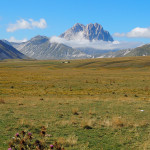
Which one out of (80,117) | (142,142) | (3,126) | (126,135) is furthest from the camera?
(80,117)

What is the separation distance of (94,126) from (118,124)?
1.59 m

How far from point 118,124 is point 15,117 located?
7.65 meters

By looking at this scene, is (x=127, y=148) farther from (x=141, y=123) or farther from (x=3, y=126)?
(x=3, y=126)

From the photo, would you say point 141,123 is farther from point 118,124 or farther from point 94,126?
point 94,126

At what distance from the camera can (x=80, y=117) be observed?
1645 centimetres

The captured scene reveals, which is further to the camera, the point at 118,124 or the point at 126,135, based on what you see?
the point at 118,124

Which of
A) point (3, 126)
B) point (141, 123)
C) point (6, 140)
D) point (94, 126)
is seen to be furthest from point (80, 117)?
point (6, 140)

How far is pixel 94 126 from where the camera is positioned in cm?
1373

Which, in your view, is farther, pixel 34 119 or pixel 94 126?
pixel 34 119

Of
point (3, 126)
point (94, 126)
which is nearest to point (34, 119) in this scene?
point (3, 126)

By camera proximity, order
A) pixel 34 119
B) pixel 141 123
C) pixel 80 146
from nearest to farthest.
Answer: pixel 80 146 → pixel 141 123 → pixel 34 119

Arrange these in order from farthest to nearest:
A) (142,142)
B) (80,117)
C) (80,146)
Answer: (80,117) < (142,142) < (80,146)

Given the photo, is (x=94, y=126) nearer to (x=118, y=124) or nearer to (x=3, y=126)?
(x=118, y=124)

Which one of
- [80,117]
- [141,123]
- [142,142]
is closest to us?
[142,142]
